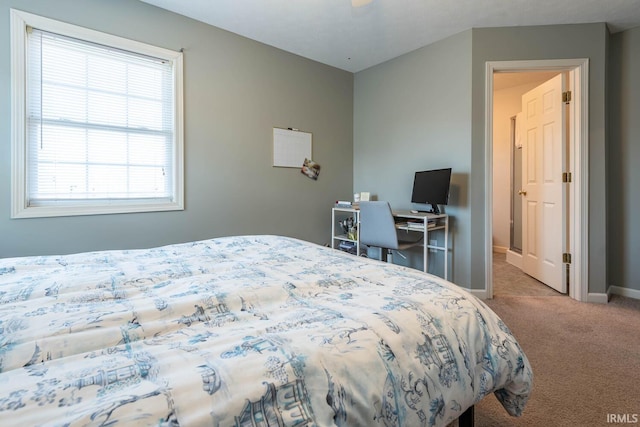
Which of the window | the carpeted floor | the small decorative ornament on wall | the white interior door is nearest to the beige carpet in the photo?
the carpeted floor

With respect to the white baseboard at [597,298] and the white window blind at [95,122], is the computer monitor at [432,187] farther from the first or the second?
the white window blind at [95,122]

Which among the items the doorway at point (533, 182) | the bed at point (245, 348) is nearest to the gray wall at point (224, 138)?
the bed at point (245, 348)

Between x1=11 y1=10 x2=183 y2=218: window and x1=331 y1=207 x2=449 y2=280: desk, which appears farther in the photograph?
x1=331 y1=207 x2=449 y2=280: desk

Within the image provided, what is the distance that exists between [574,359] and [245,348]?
6.73 ft

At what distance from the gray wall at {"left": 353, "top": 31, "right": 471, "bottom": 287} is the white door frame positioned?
166 mm

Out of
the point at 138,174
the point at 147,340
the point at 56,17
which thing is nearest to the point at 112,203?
the point at 138,174

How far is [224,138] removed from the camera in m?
3.05

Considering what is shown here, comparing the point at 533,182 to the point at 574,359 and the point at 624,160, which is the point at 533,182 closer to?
the point at 624,160

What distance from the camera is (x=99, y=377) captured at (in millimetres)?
575

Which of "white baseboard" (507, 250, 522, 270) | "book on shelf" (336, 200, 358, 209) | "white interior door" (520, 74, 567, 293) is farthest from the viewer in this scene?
"white baseboard" (507, 250, 522, 270)

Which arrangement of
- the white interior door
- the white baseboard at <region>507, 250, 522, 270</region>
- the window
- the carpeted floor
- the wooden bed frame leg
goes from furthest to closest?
the white baseboard at <region>507, 250, 522, 270</region> < the white interior door < the window < the carpeted floor < the wooden bed frame leg

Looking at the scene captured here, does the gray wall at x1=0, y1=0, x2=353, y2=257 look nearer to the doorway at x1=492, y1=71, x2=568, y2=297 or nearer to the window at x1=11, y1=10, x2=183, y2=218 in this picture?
the window at x1=11, y1=10, x2=183, y2=218

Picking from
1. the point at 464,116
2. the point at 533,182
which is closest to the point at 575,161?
the point at 533,182

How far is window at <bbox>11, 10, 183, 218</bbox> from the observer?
86.4 inches
